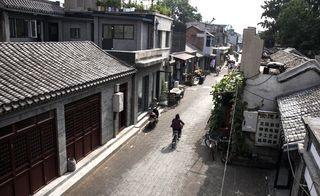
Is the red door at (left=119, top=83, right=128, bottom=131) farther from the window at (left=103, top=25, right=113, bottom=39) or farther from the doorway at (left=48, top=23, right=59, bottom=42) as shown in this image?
the doorway at (left=48, top=23, right=59, bottom=42)

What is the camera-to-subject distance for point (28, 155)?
33.6 ft

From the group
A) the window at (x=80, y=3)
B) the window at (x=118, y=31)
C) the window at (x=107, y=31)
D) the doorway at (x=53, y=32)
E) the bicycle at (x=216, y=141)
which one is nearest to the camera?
the bicycle at (x=216, y=141)

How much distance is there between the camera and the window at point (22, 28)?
23300mm

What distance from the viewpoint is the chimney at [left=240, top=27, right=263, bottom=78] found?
48.0 ft

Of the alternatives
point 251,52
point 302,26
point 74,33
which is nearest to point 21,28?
point 74,33

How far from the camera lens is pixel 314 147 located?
7.15 metres

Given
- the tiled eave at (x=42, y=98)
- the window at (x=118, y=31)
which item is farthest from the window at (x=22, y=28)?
the tiled eave at (x=42, y=98)

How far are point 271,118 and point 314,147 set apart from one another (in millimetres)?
7105

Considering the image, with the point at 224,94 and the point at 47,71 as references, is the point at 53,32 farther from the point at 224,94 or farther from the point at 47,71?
the point at 224,94

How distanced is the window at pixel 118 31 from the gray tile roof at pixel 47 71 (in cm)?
581

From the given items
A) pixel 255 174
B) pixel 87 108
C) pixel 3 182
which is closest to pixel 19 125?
pixel 3 182

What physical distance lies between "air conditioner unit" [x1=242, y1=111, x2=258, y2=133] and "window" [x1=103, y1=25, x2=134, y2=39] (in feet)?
37.8

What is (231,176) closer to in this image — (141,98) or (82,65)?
(82,65)

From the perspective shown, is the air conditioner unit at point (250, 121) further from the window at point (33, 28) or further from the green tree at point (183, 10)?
the green tree at point (183, 10)
